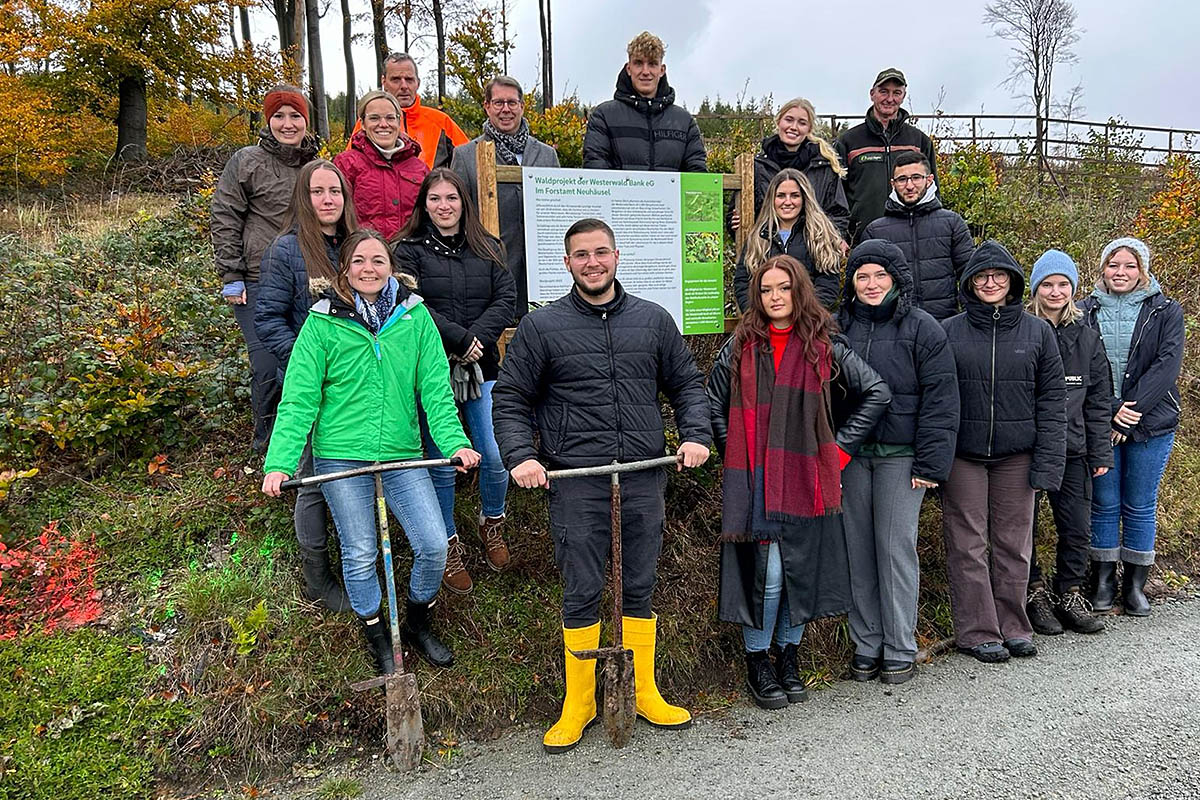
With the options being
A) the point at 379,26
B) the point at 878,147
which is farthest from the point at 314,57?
the point at 878,147

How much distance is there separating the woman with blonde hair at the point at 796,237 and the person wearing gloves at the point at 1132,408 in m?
1.77

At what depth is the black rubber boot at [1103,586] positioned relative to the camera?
5.14 meters

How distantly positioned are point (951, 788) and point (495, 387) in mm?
2792

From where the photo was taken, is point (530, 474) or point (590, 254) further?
point (590, 254)

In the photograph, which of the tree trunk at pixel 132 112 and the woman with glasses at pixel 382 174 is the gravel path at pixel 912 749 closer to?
the woman with glasses at pixel 382 174

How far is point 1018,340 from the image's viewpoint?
432cm

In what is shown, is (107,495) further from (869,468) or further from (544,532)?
(869,468)

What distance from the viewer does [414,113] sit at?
222 inches

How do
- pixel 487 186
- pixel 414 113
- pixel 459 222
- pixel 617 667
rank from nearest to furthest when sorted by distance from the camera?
pixel 617 667 → pixel 459 222 → pixel 487 186 → pixel 414 113

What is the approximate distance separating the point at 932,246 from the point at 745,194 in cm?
133

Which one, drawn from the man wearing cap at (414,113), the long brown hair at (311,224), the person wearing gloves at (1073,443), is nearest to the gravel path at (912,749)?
the person wearing gloves at (1073,443)

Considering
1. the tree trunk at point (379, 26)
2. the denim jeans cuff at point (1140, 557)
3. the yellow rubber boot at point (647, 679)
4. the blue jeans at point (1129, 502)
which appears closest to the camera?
the yellow rubber boot at point (647, 679)

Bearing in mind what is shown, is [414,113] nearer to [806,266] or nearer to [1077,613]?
[806,266]

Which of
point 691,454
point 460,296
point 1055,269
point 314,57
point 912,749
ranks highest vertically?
point 314,57
